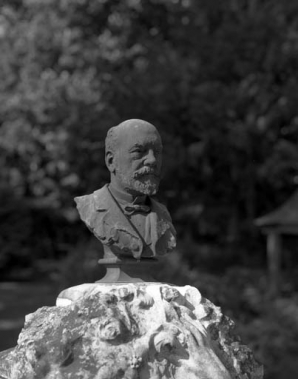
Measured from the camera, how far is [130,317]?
17.2 feet

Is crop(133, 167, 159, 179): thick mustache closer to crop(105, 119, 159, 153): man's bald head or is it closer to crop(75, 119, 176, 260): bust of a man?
crop(75, 119, 176, 260): bust of a man

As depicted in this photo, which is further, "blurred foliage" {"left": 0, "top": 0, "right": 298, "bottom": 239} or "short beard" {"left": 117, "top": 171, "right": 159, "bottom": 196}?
"blurred foliage" {"left": 0, "top": 0, "right": 298, "bottom": 239}

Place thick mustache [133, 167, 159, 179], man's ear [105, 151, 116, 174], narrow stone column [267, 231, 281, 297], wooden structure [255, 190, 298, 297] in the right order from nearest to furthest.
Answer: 1. thick mustache [133, 167, 159, 179]
2. man's ear [105, 151, 116, 174]
3. wooden structure [255, 190, 298, 297]
4. narrow stone column [267, 231, 281, 297]

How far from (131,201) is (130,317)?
→ 3.37ft

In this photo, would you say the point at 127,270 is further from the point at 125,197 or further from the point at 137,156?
the point at 137,156

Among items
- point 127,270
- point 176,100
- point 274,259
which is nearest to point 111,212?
point 127,270

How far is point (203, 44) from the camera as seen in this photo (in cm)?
1930

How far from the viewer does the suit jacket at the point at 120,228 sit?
5.75 meters

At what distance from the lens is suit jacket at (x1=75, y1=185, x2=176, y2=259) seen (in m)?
5.75

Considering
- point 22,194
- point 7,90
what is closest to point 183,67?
point 7,90

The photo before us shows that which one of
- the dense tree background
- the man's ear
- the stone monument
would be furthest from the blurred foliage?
the stone monument

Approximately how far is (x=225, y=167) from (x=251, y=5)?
4236mm

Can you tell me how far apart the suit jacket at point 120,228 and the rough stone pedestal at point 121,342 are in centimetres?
31

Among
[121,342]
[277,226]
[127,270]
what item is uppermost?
[127,270]
